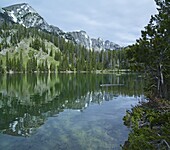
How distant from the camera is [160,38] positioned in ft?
77.3

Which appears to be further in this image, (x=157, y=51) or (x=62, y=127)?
(x=62, y=127)

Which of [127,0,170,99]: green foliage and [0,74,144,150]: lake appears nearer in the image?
[0,74,144,150]: lake

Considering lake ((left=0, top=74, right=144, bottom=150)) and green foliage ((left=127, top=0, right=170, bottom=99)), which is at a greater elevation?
green foliage ((left=127, top=0, right=170, bottom=99))

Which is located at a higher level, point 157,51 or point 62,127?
point 157,51

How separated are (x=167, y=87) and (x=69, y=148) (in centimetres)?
1482

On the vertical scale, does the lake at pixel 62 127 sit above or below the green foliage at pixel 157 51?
below

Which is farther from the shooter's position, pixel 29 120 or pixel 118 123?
pixel 29 120

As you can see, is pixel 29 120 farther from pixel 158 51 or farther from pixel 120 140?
pixel 158 51

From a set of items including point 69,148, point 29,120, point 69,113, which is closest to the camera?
point 69,148

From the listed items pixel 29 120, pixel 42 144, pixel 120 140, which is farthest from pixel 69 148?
pixel 29 120

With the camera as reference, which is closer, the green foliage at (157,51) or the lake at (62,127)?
the lake at (62,127)

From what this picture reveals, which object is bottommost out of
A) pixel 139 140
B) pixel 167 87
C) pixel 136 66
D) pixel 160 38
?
pixel 139 140

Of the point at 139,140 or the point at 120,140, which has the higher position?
the point at 139,140

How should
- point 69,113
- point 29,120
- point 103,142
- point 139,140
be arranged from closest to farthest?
point 139,140
point 103,142
point 29,120
point 69,113
